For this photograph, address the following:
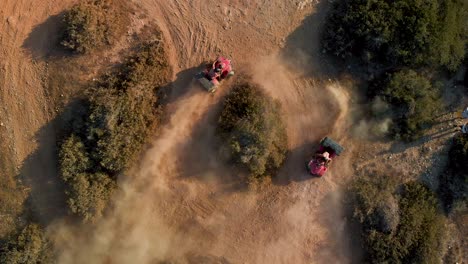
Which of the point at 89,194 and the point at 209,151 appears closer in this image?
the point at 89,194

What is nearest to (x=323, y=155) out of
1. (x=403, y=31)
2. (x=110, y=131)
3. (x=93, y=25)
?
(x=403, y=31)

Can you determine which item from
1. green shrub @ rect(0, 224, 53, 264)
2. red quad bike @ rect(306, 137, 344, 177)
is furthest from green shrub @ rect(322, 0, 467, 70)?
green shrub @ rect(0, 224, 53, 264)

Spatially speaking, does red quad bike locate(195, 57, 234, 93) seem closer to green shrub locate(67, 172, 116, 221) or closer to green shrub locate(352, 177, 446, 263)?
green shrub locate(67, 172, 116, 221)

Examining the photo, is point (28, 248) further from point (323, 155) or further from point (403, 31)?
point (403, 31)

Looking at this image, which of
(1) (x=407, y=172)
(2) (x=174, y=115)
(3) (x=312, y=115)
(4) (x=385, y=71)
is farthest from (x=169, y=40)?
(1) (x=407, y=172)

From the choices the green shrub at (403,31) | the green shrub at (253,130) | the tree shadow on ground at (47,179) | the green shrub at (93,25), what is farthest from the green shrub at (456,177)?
the tree shadow on ground at (47,179)

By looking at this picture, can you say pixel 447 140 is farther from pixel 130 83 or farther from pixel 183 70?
pixel 130 83
